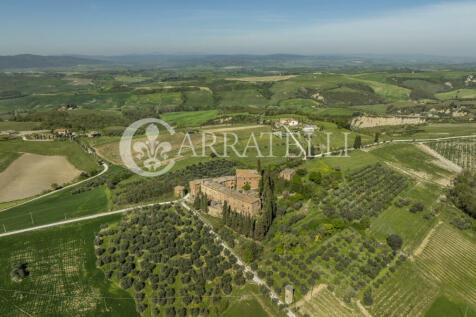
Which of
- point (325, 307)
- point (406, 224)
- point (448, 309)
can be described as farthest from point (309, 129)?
point (325, 307)

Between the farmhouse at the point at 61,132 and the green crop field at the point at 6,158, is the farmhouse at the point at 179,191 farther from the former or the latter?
the farmhouse at the point at 61,132

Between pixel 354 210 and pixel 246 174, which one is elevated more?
pixel 246 174

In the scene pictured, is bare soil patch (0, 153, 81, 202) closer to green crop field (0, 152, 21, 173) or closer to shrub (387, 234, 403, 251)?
green crop field (0, 152, 21, 173)

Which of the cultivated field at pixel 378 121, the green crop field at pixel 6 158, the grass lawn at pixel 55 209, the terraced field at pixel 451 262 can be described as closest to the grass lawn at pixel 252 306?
the terraced field at pixel 451 262

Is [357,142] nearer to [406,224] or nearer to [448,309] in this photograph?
[406,224]

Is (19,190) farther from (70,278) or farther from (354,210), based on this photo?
(354,210)

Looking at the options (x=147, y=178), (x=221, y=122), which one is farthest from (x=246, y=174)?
(x=221, y=122)
